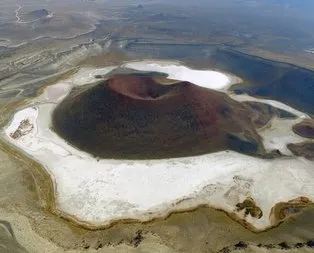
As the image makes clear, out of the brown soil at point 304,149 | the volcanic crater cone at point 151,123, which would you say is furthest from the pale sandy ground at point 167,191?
the volcanic crater cone at point 151,123

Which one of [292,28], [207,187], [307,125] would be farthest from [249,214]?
[292,28]

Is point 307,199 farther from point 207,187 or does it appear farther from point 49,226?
point 49,226

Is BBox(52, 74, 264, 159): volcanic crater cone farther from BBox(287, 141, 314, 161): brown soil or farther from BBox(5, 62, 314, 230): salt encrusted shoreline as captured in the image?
BBox(287, 141, 314, 161): brown soil

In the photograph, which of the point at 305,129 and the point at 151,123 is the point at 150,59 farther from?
the point at 305,129

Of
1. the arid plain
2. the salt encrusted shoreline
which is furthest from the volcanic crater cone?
the arid plain

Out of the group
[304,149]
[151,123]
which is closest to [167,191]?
[151,123]

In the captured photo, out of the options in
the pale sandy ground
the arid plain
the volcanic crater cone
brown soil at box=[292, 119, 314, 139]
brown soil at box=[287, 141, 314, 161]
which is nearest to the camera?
the pale sandy ground
